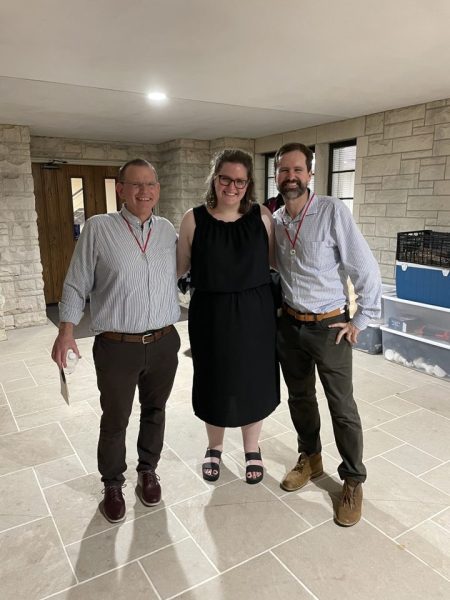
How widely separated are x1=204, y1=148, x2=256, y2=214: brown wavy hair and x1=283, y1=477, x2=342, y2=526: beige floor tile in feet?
4.41

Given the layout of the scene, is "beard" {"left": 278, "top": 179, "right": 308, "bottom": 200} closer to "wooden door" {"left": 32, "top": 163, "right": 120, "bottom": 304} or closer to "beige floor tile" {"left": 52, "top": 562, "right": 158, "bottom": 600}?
"beige floor tile" {"left": 52, "top": 562, "right": 158, "bottom": 600}

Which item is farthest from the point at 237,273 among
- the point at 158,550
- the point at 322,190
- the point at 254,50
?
the point at 322,190

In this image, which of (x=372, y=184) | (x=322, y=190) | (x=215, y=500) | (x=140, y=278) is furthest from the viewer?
(x=322, y=190)

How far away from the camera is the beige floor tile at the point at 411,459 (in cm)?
236

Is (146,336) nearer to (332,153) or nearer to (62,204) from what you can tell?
(332,153)

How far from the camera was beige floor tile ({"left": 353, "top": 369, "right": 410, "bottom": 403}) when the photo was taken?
A: 10.7ft

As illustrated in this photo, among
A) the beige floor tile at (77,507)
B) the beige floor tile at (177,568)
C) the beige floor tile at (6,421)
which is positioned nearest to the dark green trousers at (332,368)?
the beige floor tile at (177,568)

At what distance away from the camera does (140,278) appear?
1785mm

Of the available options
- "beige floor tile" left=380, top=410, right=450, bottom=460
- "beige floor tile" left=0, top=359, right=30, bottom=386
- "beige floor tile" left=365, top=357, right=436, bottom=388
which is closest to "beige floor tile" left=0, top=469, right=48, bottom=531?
"beige floor tile" left=0, top=359, right=30, bottom=386

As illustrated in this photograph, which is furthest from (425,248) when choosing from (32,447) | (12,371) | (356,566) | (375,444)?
Answer: (12,371)

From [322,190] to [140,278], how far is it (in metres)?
3.94

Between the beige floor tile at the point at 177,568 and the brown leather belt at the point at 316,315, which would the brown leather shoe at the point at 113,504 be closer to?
the beige floor tile at the point at 177,568

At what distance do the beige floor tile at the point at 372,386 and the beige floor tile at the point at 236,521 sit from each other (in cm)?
139

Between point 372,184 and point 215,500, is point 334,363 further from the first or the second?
point 372,184
